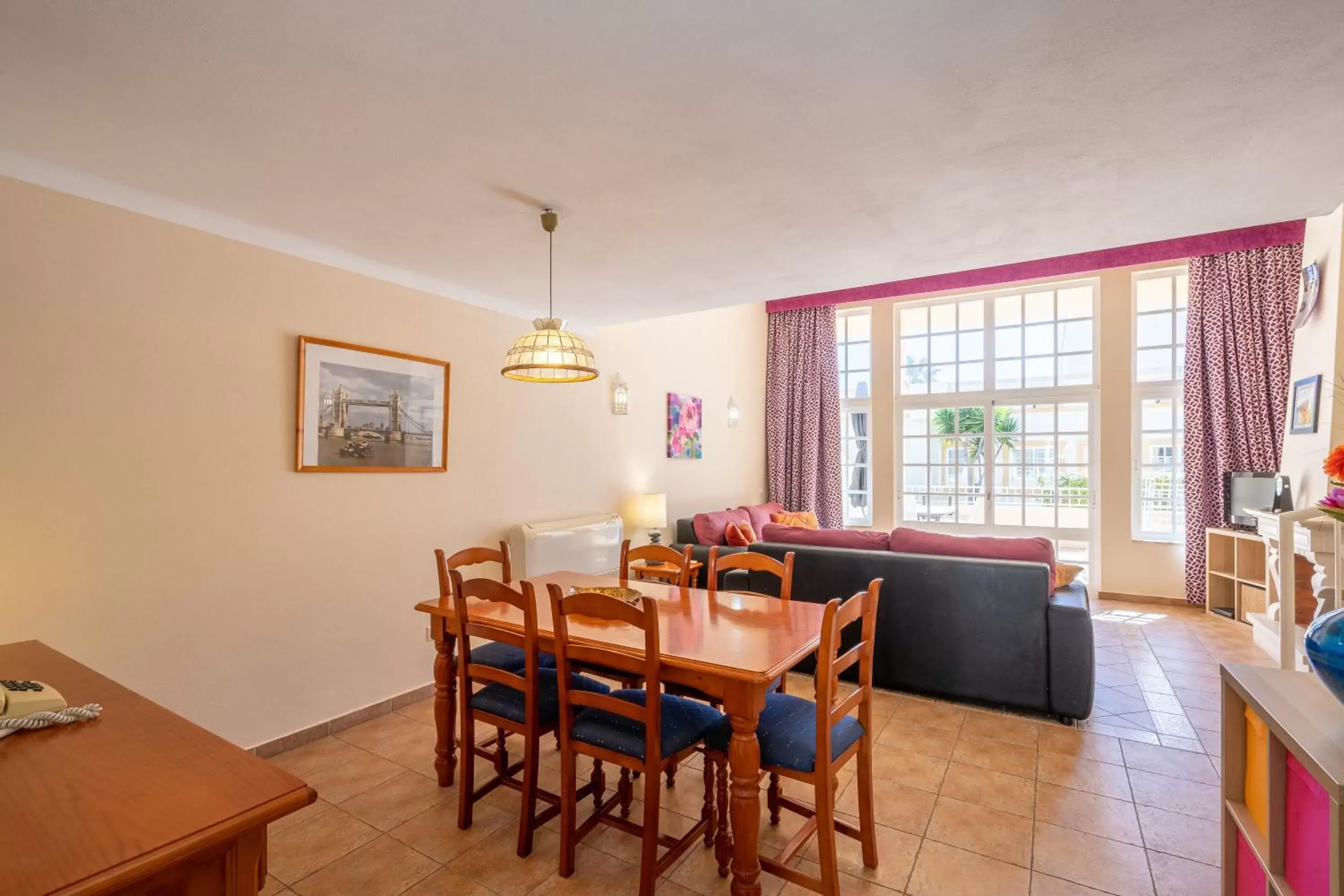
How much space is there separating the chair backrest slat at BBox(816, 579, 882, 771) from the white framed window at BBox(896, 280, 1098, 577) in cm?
484

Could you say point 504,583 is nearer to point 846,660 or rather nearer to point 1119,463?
point 846,660

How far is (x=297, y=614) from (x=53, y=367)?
4.32ft

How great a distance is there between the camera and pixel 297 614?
2.85m

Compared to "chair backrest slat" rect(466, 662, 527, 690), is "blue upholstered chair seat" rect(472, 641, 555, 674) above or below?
below

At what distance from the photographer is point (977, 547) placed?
3340 millimetres

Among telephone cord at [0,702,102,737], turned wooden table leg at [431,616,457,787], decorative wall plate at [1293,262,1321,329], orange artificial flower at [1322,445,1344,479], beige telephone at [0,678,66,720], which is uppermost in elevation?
decorative wall plate at [1293,262,1321,329]

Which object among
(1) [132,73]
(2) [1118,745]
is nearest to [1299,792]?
(2) [1118,745]

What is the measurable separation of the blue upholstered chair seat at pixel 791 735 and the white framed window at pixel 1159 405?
5135mm

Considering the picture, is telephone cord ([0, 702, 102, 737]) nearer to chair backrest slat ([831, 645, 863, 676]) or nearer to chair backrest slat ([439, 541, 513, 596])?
chair backrest slat ([439, 541, 513, 596])

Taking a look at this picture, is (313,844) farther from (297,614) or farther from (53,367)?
(53,367)

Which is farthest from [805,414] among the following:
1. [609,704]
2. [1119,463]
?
[609,704]

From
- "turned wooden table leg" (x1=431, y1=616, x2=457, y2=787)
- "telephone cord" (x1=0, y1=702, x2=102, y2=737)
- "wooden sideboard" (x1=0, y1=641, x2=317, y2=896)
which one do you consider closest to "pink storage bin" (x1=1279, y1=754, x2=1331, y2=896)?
"wooden sideboard" (x1=0, y1=641, x2=317, y2=896)

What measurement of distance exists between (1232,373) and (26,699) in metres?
7.01

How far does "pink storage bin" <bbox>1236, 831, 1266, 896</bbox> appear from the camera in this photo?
4.21ft
